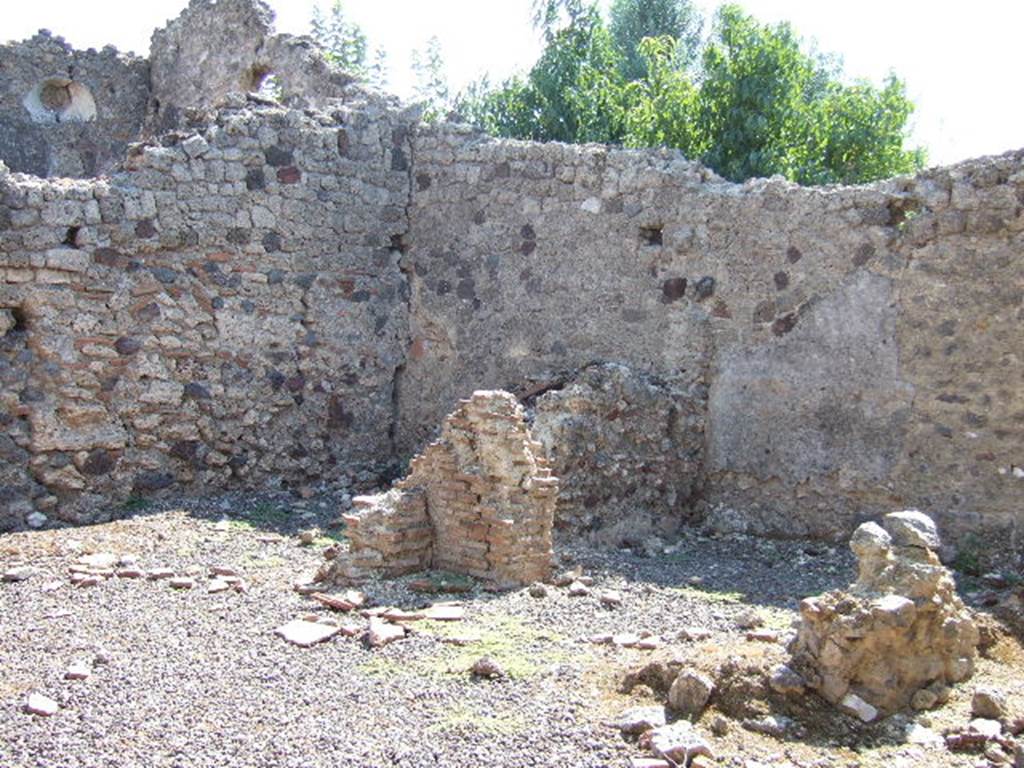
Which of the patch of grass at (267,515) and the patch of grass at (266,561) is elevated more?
the patch of grass at (267,515)

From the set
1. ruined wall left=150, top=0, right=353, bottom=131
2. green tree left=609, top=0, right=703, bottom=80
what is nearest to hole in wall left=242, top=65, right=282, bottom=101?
ruined wall left=150, top=0, right=353, bottom=131

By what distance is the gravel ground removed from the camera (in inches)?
170

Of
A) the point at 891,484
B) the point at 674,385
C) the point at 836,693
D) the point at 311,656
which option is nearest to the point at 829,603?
the point at 836,693

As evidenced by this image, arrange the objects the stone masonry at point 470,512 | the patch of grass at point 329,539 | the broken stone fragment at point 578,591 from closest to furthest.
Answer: the broken stone fragment at point 578,591, the stone masonry at point 470,512, the patch of grass at point 329,539

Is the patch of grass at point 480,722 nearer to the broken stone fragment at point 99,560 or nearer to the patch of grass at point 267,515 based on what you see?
the broken stone fragment at point 99,560

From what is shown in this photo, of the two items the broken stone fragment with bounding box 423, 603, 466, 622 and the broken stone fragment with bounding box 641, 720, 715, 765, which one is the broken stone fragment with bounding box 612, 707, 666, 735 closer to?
the broken stone fragment with bounding box 641, 720, 715, 765

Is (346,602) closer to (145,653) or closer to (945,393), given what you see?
(145,653)

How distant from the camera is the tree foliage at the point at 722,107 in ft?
48.8

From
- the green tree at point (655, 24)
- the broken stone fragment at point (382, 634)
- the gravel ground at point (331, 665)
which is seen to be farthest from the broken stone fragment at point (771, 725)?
the green tree at point (655, 24)

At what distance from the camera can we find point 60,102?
13391mm

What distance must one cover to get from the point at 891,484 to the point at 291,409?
162 inches

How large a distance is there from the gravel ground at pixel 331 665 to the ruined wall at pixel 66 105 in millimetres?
6605

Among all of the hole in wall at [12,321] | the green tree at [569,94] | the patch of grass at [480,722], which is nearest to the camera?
the patch of grass at [480,722]

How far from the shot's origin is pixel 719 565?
7.64 m
